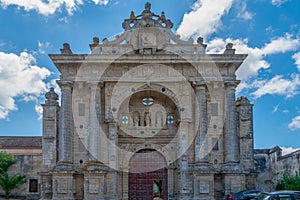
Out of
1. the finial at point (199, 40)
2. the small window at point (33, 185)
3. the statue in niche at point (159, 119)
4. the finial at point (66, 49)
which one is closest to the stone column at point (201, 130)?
the statue in niche at point (159, 119)

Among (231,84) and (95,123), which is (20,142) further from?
(231,84)

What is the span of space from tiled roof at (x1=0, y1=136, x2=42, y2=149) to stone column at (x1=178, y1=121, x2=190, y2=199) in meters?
13.8

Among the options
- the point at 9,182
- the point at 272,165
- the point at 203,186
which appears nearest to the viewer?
the point at 203,186

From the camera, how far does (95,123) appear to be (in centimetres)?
2309

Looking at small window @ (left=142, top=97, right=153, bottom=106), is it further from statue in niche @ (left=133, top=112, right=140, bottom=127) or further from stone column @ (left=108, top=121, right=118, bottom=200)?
stone column @ (left=108, top=121, right=118, bottom=200)

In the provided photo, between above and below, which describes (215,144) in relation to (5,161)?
above

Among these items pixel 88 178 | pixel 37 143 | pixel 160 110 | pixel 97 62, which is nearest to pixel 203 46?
pixel 160 110

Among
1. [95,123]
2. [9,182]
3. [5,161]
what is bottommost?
[9,182]

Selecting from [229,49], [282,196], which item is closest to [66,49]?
[229,49]

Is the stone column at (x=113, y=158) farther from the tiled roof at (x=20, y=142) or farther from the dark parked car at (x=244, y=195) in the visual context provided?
the tiled roof at (x=20, y=142)

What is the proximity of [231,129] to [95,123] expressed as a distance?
8.02 metres

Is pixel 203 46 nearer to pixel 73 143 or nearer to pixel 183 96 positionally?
pixel 183 96

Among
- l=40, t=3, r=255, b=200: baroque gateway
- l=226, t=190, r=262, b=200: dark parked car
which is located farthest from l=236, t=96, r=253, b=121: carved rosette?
l=226, t=190, r=262, b=200: dark parked car

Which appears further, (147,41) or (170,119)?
(170,119)
